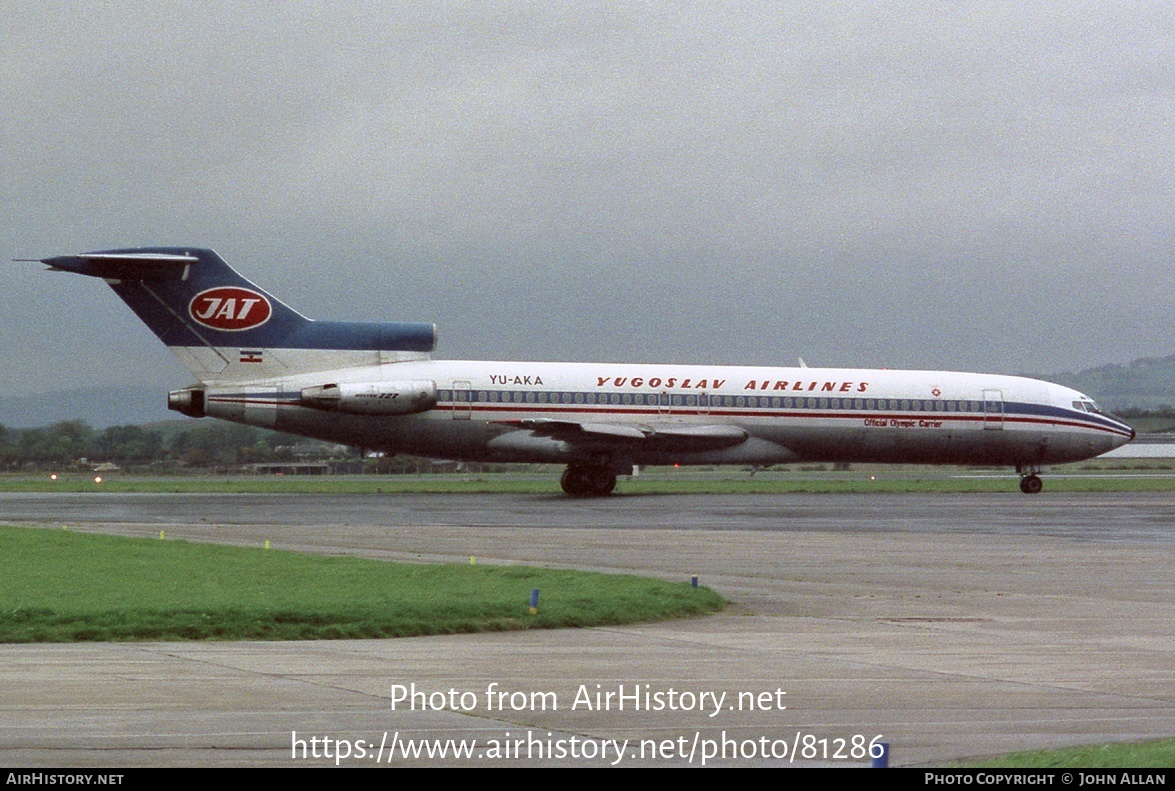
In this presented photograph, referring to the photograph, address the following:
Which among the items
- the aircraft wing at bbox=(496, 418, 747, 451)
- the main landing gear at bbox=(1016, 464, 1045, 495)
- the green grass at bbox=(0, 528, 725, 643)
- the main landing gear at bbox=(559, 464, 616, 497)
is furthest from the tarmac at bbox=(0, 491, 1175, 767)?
the main landing gear at bbox=(1016, 464, 1045, 495)

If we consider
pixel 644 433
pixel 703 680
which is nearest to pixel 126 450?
pixel 644 433

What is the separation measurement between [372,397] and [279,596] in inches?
1034

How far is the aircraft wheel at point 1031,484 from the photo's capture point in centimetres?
4850

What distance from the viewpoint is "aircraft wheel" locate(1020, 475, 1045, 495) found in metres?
48.5

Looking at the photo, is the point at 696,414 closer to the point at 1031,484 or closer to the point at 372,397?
the point at 372,397

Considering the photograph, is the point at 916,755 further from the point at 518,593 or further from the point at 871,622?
the point at 518,593

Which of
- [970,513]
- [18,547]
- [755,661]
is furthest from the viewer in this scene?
[970,513]

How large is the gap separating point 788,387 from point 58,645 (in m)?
34.2

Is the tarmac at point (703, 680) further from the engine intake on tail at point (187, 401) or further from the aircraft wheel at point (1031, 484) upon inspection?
the aircraft wheel at point (1031, 484)

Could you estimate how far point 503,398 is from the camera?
44.3m

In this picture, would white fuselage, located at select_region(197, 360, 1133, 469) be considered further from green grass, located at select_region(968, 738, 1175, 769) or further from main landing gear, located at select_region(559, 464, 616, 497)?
green grass, located at select_region(968, 738, 1175, 769)

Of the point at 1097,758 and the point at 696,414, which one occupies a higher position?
the point at 696,414

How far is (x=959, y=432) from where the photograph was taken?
155 feet

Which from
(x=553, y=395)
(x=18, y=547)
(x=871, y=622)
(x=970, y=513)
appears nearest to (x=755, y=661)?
(x=871, y=622)
